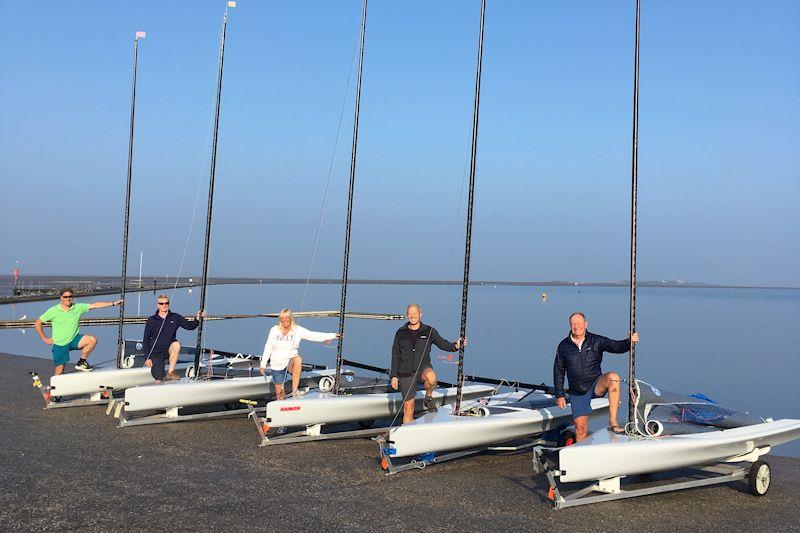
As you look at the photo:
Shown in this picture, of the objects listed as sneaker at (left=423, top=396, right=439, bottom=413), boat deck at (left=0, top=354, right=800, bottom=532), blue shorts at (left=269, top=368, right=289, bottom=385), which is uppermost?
blue shorts at (left=269, top=368, right=289, bottom=385)

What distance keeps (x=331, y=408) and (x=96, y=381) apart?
4314mm

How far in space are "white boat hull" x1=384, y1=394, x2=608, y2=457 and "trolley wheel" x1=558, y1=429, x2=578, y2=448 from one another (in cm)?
48

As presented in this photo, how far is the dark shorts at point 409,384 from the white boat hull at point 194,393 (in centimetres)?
276

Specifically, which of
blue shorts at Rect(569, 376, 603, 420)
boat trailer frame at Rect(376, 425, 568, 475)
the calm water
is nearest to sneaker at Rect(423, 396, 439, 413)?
boat trailer frame at Rect(376, 425, 568, 475)

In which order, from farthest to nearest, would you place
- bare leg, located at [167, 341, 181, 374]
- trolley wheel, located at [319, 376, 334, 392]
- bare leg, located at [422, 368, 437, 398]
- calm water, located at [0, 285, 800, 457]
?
calm water, located at [0, 285, 800, 457]
bare leg, located at [167, 341, 181, 374]
trolley wheel, located at [319, 376, 334, 392]
bare leg, located at [422, 368, 437, 398]

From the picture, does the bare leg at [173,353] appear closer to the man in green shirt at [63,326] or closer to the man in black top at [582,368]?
the man in green shirt at [63,326]

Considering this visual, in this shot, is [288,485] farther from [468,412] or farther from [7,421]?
[7,421]

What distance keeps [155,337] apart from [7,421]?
2347 mm

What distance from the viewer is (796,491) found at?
7586mm

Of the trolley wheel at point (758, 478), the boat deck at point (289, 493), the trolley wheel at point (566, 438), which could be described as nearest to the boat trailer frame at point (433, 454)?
the boat deck at point (289, 493)

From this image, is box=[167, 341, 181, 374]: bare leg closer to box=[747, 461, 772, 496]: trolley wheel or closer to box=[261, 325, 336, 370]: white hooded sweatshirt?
box=[261, 325, 336, 370]: white hooded sweatshirt

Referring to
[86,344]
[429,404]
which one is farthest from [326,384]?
[86,344]

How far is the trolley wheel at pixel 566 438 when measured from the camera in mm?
8531

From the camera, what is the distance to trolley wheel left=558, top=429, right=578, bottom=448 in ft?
28.0
